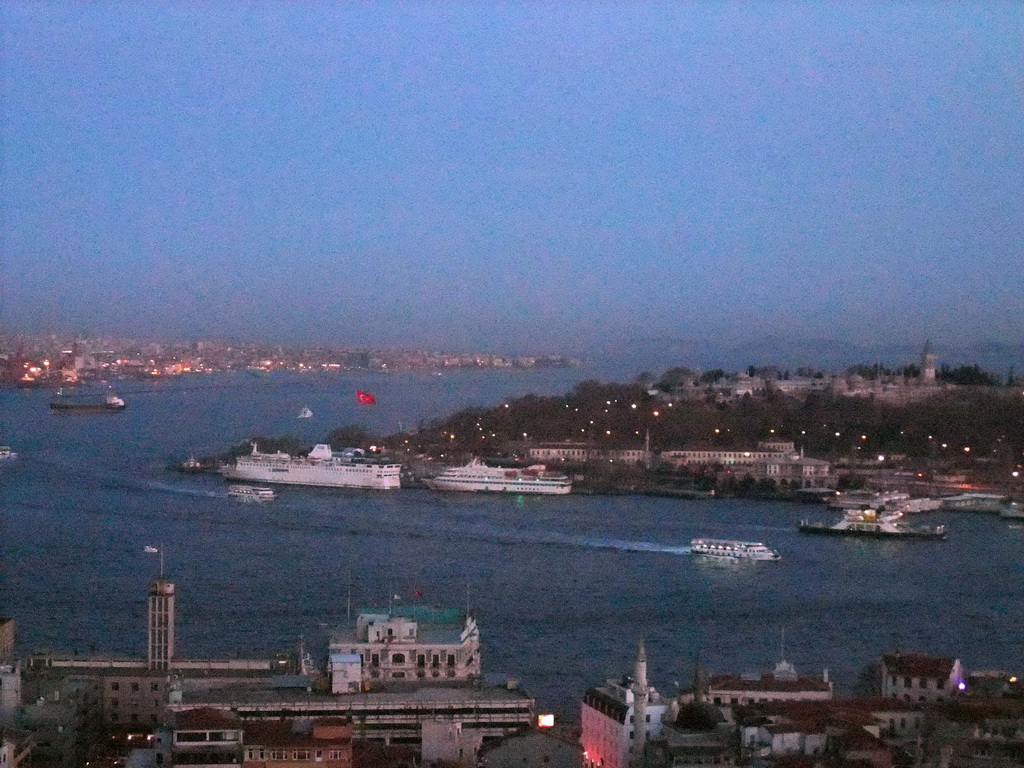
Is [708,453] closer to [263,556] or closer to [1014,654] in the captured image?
[263,556]

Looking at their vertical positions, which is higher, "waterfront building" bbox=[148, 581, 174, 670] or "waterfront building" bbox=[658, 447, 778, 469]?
"waterfront building" bbox=[148, 581, 174, 670]

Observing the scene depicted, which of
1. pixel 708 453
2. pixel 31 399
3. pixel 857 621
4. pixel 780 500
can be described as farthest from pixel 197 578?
pixel 31 399

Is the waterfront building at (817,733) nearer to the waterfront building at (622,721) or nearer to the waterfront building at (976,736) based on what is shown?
the waterfront building at (976,736)

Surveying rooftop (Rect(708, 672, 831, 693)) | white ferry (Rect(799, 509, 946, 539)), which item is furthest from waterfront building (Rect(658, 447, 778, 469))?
rooftop (Rect(708, 672, 831, 693))

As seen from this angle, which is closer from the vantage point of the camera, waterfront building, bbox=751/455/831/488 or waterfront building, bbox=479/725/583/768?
waterfront building, bbox=479/725/583/768

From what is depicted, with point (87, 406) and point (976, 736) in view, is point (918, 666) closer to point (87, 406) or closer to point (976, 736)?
point (976, 736)

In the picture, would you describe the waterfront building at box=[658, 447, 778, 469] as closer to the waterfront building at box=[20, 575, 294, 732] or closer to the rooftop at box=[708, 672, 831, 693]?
the rooftop at box=[708, 672, 831, 693]

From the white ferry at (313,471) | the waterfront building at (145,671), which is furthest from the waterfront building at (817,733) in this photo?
the white ferry at (313,471)
